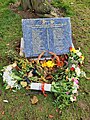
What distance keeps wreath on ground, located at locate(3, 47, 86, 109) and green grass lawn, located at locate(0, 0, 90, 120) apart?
0.11m

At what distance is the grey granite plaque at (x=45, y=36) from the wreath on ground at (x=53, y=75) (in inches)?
5.4

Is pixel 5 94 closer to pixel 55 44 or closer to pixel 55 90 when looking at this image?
pixel 55 90

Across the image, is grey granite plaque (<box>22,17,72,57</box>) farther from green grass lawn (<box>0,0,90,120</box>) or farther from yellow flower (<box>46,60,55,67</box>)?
green grass lawn (<box>0,0,90,120</box>)

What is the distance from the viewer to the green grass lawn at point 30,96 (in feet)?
12.6

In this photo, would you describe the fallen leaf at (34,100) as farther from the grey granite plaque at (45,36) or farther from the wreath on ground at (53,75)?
the grey granite plaque at (45,36)

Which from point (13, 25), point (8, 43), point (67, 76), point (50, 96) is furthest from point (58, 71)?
point (13, 25)

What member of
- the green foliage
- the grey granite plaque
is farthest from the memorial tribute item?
the green foliage

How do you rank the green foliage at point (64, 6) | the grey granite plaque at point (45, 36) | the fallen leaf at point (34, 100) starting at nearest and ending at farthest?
the fallen leaf at point (34, 100) → the grey granite plaque at point (45, 36) → the green foliage at point (64, 6)

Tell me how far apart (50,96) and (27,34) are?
1.19m

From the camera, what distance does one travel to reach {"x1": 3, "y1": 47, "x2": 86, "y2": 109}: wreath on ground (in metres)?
4.02

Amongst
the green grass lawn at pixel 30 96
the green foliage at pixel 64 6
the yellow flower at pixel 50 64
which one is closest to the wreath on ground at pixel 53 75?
the yellow flower at pixel 50 64

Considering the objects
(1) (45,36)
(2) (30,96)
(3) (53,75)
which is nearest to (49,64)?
(3) (53,75)

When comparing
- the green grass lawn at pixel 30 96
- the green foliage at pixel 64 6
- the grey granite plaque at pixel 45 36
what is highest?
the grey granite plaque at pixel 45 36

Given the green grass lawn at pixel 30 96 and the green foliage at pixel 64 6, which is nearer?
the green grass lawn at pixel 30 96
